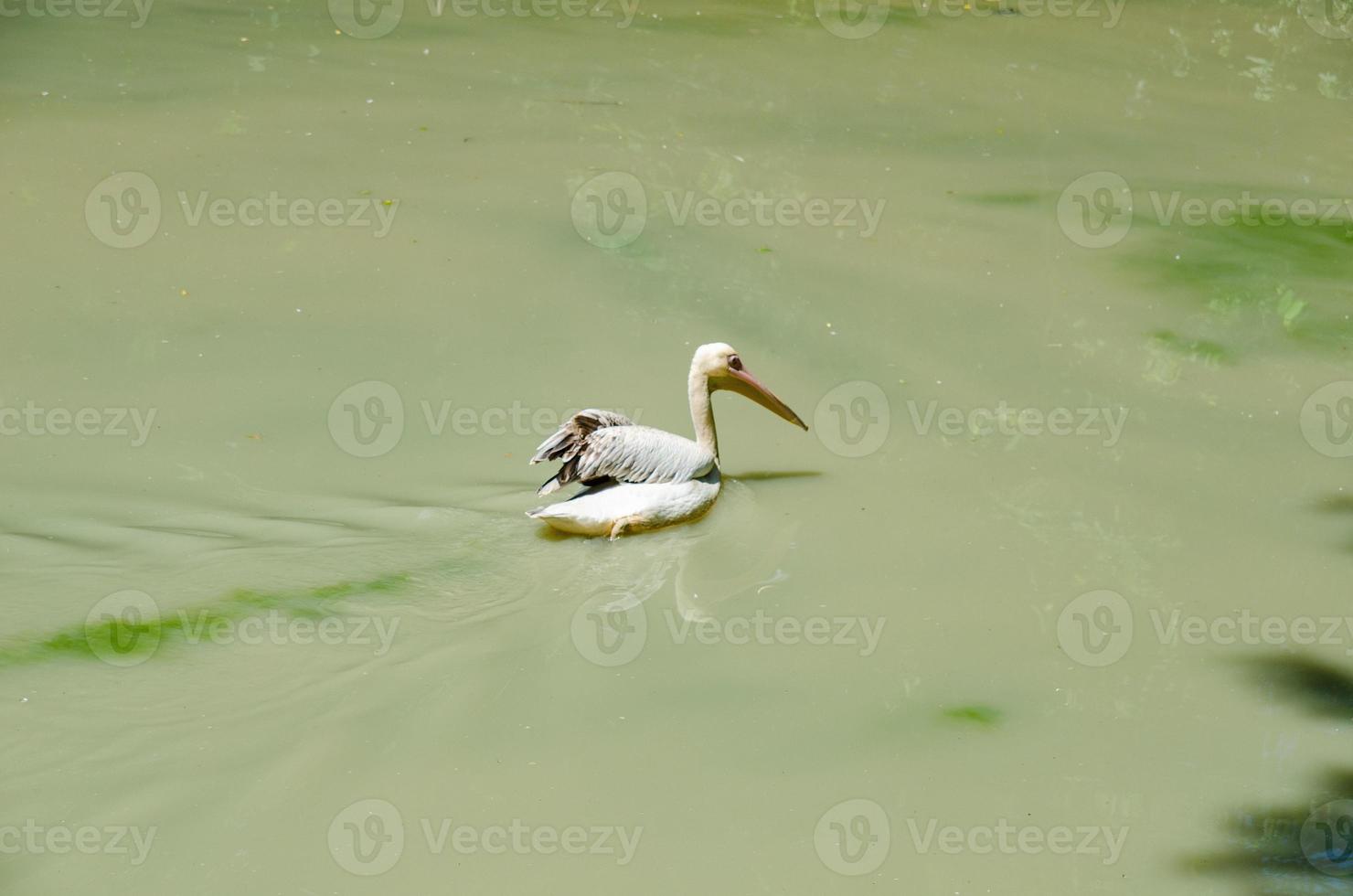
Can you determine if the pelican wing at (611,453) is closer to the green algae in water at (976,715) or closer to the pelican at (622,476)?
the pelican at (622,476)

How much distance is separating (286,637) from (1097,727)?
2592 mm

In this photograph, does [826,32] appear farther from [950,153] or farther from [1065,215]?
[1065,215]

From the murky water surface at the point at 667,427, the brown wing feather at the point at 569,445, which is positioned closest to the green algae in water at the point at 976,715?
the murky water surface at the point at 667,427

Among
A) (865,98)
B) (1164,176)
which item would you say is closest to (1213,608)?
(1164,176)

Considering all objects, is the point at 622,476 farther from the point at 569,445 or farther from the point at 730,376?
the point at 730,376

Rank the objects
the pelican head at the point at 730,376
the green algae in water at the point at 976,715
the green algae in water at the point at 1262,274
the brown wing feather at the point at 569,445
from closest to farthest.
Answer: the green algae in water at the point at 976,715 → the brown wing feather at the point at 569,445 → the pelican head at the point at 730,376 → the green algae in water at the point at 1262,274

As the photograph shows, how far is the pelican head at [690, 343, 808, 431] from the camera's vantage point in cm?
564

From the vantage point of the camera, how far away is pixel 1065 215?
26.6 ft

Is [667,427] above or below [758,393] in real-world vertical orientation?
below

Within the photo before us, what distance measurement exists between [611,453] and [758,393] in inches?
30.4

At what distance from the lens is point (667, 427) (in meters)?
6.07

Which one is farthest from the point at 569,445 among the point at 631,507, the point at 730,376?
the point at 730,376

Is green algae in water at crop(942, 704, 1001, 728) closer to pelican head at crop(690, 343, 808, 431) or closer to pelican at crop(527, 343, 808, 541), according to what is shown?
pelican at crop(527, 343, 808, 541)

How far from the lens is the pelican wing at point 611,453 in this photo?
17.5ft
